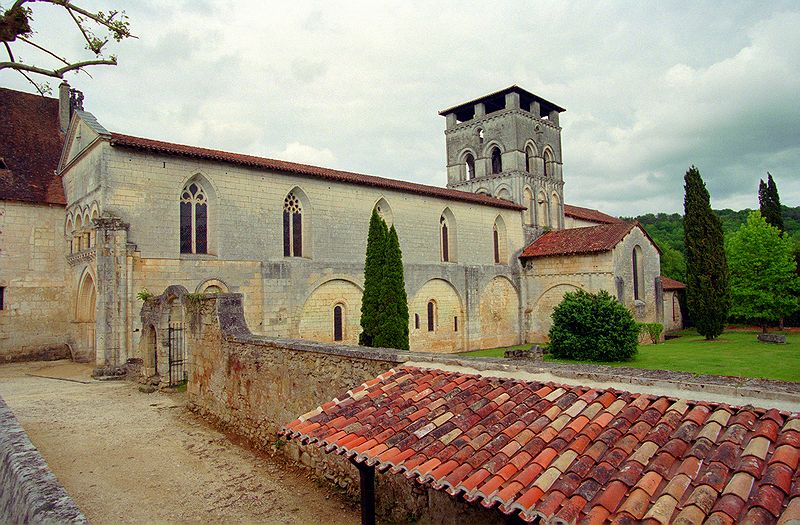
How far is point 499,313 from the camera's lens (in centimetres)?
2892

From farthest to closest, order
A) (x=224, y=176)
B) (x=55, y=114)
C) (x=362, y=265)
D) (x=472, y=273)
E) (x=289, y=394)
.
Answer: (x=472, y=273) < (x=55, y=114) < (x=362, y=265) < (x=224, y=176) < (x=289, y=394)

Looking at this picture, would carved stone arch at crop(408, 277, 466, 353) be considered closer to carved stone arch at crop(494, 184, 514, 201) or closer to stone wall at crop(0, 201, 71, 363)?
carved stone arch at crop(494, 184, 514, 201)

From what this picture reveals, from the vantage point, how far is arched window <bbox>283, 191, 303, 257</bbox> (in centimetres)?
2117

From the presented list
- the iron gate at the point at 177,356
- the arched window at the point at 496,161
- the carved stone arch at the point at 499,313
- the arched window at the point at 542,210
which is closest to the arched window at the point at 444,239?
the carved stone arch at the point at 499,313

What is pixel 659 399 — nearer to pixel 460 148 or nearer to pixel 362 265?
pixel 362 265

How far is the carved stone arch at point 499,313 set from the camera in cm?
2825

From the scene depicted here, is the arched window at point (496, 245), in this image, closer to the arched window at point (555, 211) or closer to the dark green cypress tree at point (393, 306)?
the arched window at point (555, 211)

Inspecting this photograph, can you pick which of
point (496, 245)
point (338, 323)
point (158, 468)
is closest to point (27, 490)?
point (158, 468)

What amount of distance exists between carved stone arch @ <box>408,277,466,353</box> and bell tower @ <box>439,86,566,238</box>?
8290 millimetres

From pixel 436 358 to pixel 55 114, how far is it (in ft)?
90.8

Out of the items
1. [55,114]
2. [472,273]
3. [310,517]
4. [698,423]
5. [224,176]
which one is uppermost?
[55,114]

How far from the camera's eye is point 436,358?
684 cm

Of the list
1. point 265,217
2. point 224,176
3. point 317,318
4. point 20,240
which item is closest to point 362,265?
point 317,318

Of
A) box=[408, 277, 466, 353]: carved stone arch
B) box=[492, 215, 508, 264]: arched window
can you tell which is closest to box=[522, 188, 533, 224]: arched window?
box=[492, 215, 508, 264]: arched window
